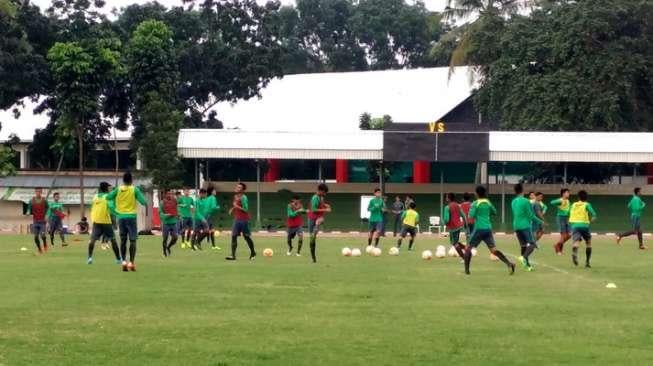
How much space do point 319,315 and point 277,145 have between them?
37.2m

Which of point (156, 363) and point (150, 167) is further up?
point (150, 167)

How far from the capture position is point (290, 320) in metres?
14.0

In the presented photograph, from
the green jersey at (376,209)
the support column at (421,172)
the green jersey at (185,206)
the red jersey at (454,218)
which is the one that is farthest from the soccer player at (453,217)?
the support column at (421,172)

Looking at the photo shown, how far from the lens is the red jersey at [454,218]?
92.9 ft

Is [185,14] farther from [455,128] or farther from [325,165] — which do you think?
[455,128]

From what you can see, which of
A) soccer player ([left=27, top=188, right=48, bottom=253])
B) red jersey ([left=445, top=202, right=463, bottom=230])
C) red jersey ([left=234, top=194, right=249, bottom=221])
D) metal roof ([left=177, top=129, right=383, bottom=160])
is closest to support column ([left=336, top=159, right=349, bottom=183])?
metal roof ([left=177, top=129, right=383, bottom=160])

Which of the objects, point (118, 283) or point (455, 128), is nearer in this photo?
point (118, 283)

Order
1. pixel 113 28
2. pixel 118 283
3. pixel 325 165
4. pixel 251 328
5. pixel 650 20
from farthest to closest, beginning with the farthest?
pixel 325 165
pixel 113 28
pixel 650 20
pixel 118 283
pixel 251 328

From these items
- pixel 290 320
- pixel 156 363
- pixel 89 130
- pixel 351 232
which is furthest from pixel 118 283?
pixel 89 130

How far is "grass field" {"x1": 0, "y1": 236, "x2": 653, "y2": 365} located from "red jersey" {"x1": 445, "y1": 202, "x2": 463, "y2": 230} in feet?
12.4

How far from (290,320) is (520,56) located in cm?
4593

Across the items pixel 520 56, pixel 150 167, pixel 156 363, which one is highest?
pixel 520 56

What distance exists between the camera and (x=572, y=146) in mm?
51344

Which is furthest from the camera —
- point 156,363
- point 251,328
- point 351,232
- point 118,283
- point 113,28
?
point 113,28
